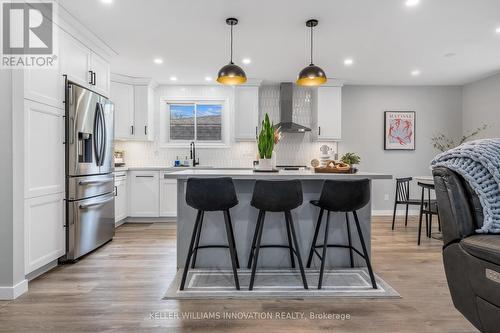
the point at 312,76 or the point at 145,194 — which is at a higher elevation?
the point at 312,76

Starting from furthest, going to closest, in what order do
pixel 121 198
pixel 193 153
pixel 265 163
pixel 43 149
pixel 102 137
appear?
pixel 193 153
pixel 121 198
pixel 102 137
pixel 265 163
pixel 43 149

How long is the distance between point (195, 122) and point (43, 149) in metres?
3.31

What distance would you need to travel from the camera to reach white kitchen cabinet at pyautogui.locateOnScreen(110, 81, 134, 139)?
5.26 metres

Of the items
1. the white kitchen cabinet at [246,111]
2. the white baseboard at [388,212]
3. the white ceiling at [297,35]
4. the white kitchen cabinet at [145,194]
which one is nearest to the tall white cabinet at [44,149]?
the white ceiling at [297,35]

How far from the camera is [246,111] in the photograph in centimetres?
564

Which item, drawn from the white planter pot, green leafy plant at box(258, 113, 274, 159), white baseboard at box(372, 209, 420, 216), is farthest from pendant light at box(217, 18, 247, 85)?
white baseboard at box(372, 209, 420, 216)

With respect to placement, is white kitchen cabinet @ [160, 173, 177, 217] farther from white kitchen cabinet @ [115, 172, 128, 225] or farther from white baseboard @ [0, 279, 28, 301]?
white baseboard @ [0, 279, 28, 301]

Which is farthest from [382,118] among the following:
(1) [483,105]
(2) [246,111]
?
(2) [246,111]

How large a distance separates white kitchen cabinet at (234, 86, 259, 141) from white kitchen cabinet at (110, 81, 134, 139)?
1881mm

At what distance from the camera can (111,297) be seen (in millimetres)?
2400

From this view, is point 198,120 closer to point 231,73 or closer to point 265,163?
point 231,73

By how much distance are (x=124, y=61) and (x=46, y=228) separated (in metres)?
2.75

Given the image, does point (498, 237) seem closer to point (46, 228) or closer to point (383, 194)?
point (46, 228)

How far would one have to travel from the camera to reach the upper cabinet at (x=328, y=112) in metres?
5.65
